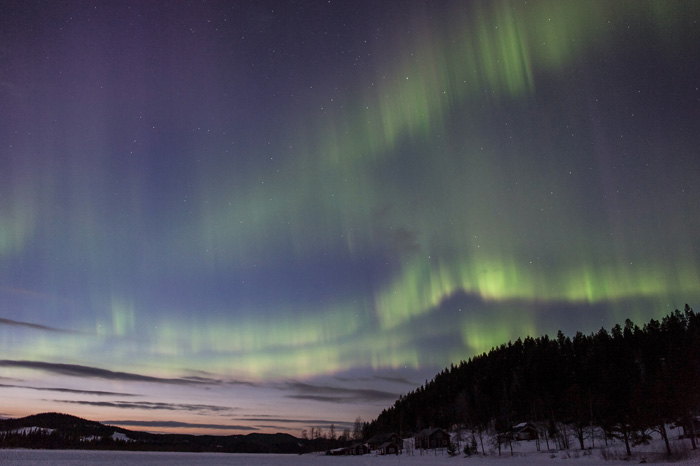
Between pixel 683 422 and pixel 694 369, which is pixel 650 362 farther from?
pixel 683 422

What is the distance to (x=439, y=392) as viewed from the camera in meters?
192

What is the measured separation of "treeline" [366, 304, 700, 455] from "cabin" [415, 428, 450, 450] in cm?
1132

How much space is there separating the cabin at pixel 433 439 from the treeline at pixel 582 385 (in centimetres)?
1132

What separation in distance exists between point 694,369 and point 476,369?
3535 inches

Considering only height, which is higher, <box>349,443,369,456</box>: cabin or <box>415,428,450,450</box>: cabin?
<box>415,428,450,450</box>: cabin

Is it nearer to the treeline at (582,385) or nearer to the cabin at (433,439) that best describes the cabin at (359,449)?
the treeline at (582,385)

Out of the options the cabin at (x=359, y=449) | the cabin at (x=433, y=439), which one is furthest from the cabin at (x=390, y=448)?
the cabin at (x=359, y=449)

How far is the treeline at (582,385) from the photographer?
246ft

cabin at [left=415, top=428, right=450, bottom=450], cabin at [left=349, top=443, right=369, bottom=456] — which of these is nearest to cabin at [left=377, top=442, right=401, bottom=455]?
cabin at [left=415, top=428, right=450, bottom=450]

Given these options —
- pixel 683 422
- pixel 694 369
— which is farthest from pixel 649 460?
pixel 694 369

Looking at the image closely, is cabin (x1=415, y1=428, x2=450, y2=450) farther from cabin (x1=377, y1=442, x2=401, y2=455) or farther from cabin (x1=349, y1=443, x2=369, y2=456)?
cabin (x1=349, y1=443, x2=369, y2=456)

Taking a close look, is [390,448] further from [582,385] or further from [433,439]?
[582,385]

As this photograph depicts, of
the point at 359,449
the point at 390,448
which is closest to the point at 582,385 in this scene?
the point at 390,448

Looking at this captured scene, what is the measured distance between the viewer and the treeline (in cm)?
7496
